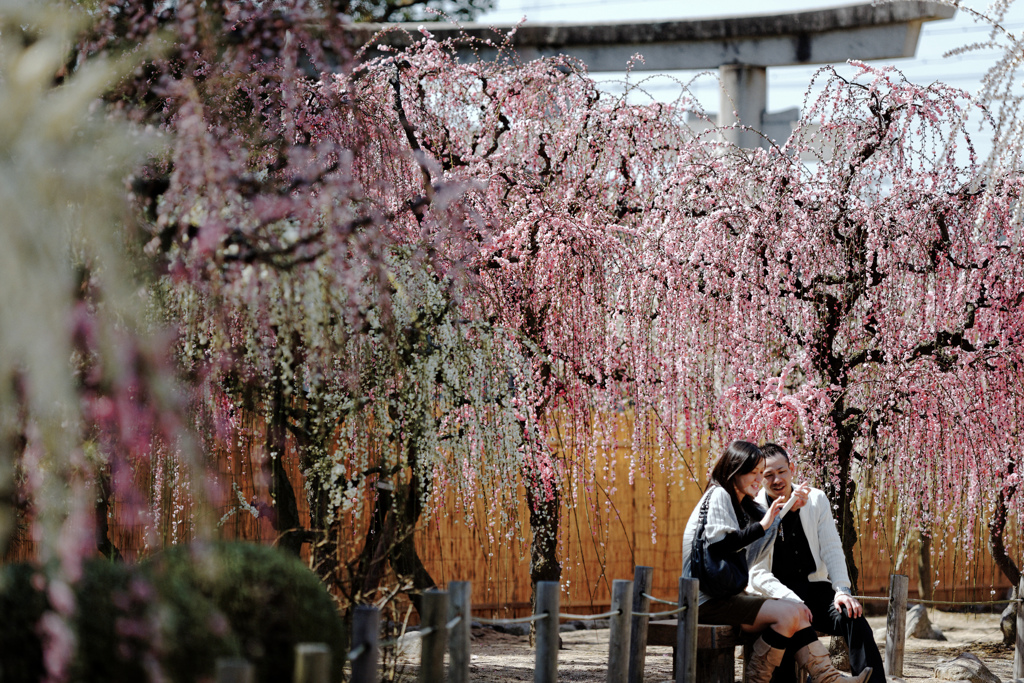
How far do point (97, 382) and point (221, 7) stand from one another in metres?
1.40

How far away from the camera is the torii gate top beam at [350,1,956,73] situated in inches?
330

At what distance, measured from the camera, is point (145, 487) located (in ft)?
13.4

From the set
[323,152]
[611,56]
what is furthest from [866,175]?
[323,152]

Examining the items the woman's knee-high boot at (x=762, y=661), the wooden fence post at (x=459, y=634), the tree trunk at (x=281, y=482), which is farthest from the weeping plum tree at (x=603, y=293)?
the woman's knee-high boot at (x=762, y=661)

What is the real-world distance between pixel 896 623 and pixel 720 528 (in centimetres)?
180

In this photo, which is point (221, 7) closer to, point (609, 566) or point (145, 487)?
point (145, 487)

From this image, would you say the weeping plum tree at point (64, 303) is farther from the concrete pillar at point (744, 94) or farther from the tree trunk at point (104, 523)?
the concrete pillar at point (744, 94)

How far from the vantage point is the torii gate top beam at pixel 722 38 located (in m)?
8.38

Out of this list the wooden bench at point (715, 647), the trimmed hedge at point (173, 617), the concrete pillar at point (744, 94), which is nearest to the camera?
the trimmed hedge at point (173, 617)

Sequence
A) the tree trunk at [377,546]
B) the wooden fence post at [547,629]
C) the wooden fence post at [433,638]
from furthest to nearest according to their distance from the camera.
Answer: the tree trunk at [377,546] → the wooden fence post at [547,629] → the wooden fence post at [433,638]

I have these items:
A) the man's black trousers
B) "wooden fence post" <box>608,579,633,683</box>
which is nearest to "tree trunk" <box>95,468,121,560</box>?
"wooden fence post" <box>608,579,633,683</box>

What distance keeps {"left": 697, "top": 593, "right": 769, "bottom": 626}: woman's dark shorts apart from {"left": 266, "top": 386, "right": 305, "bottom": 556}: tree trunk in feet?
5.92

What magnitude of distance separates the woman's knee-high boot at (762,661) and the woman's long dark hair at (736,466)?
0.53 m

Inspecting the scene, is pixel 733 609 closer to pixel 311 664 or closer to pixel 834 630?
pixel 834 630
